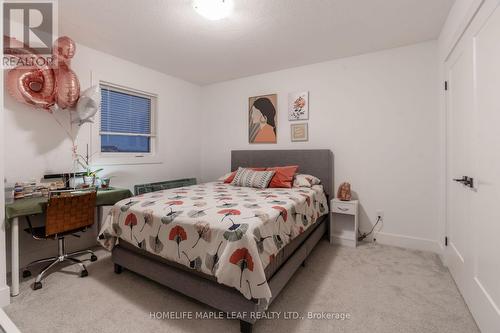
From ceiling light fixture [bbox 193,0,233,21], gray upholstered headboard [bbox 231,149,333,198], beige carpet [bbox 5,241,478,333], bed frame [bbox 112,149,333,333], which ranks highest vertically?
ceiling light fixture [bbox 193,0,233,21]

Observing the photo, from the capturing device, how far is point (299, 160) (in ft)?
11.4

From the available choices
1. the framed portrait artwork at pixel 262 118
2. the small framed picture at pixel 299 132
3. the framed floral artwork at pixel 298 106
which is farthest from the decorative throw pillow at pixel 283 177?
the framed floral artwork at pixel 298 106

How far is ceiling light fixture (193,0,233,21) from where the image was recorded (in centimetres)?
195

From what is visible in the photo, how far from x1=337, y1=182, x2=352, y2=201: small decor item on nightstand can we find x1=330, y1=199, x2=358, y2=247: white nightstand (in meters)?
0.07

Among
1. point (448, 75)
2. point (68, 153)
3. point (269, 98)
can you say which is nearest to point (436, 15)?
point (448, 75)

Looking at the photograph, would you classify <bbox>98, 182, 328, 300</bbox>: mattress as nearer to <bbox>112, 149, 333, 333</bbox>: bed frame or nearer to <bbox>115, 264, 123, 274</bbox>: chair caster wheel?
<bbox>112, 149, 333, 333</bbox>: bed frame

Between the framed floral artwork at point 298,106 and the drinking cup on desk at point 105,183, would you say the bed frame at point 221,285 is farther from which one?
the drinking cup on desk at point 105,183

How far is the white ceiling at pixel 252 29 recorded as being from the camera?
213 centimetres

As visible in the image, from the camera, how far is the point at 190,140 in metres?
4.40

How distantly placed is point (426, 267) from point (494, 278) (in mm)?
1165

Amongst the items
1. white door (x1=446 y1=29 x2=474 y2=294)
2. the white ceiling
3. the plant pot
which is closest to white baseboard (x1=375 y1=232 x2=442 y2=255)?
white door (x1=446 y1=29 x2=474 y2=294)

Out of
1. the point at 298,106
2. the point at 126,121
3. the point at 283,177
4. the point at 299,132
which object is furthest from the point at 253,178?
the point at 126,121

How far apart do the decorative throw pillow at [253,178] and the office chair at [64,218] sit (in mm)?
1739

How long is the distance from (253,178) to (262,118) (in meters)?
1.23
